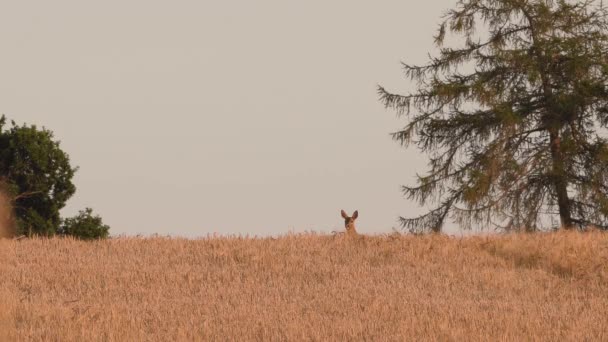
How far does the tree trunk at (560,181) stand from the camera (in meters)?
24.9

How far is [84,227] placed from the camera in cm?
2278

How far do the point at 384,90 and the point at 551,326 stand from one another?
16559 mm

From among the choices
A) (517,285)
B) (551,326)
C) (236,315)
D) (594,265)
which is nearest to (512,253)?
(594,265)

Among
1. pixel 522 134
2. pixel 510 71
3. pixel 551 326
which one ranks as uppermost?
pixel 510 71

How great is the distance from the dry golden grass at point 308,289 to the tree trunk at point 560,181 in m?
4.85

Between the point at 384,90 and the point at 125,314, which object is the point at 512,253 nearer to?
the point at 125,314

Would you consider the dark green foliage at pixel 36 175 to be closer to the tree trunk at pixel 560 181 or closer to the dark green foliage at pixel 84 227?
the dark green foliage at pixel 84 227

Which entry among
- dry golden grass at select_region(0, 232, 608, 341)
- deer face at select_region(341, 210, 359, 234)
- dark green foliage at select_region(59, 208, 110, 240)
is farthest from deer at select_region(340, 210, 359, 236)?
dark green foliage at select_region(59, 208, 110, 240)

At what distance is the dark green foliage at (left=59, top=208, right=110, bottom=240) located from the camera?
22766 millimetres

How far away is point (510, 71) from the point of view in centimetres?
2584

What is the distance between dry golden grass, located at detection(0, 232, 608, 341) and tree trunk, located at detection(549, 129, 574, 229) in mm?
4848

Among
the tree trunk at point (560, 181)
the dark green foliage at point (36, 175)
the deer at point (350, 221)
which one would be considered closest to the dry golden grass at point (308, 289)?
the deer at point (350, 221)

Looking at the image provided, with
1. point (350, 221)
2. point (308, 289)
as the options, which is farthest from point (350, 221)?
point (308, 289)

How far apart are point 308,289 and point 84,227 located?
33.5ft
